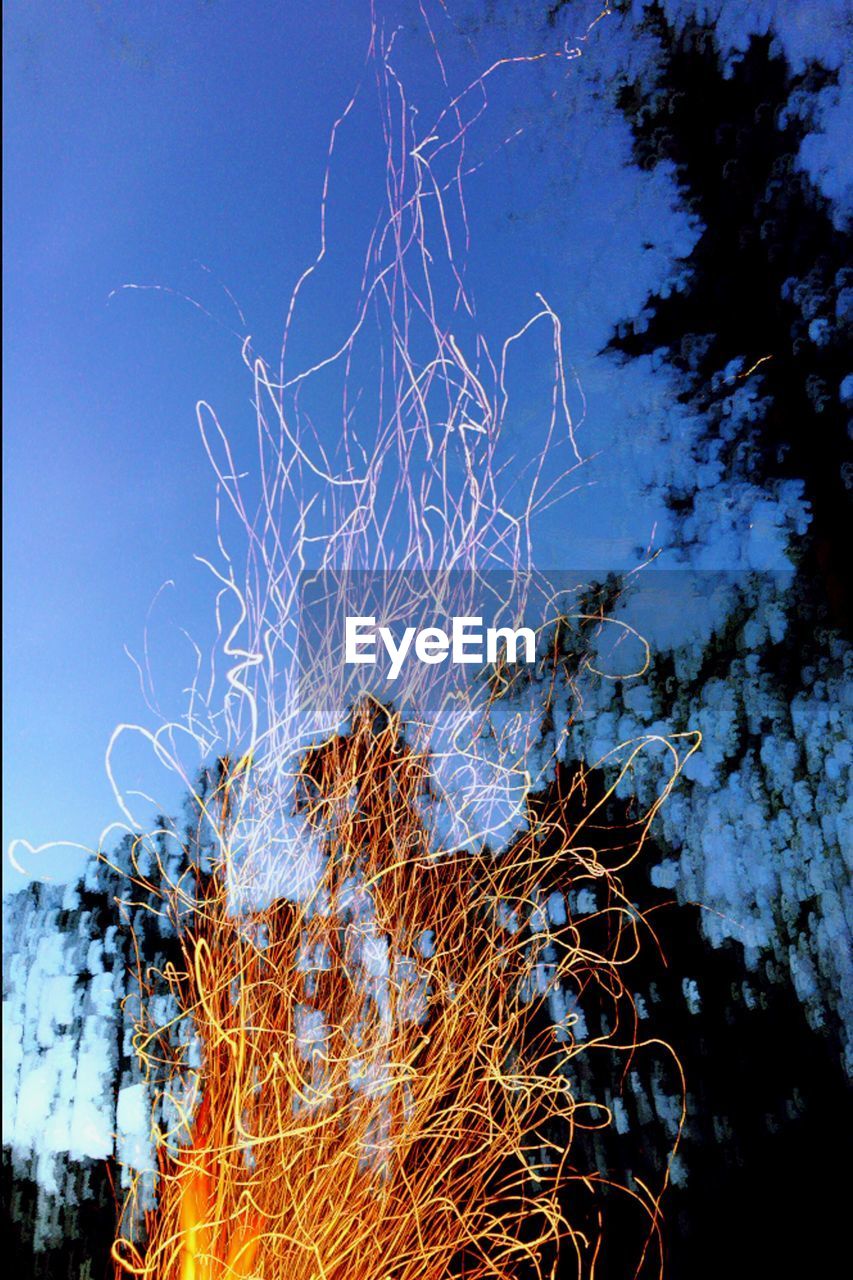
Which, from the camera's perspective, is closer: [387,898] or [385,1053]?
[385,1053]

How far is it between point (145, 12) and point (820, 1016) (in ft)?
9.17

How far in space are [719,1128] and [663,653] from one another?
1.10 meters

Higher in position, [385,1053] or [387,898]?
[387,898]

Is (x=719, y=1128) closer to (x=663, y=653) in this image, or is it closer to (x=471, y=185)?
(x=663, y=653)

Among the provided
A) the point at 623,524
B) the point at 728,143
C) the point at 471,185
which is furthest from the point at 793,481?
the point at 471,185

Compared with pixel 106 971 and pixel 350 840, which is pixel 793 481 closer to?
pixel 350 840

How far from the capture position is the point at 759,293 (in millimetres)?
2678

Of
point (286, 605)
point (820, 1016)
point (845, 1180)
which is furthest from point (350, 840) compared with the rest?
point (845, 1180)

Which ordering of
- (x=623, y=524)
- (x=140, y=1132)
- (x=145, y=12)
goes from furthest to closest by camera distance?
(x=623, y=524)
(x=145, y=12)
(x=140, y=1132)

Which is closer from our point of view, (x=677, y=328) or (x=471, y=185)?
(x=471, y=185)

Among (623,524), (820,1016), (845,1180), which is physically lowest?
(845,1180)

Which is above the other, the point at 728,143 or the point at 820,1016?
the point at 728,143

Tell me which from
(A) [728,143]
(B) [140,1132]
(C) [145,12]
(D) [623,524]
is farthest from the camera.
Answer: (A) [728,143]

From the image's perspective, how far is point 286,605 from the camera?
2.23 m
